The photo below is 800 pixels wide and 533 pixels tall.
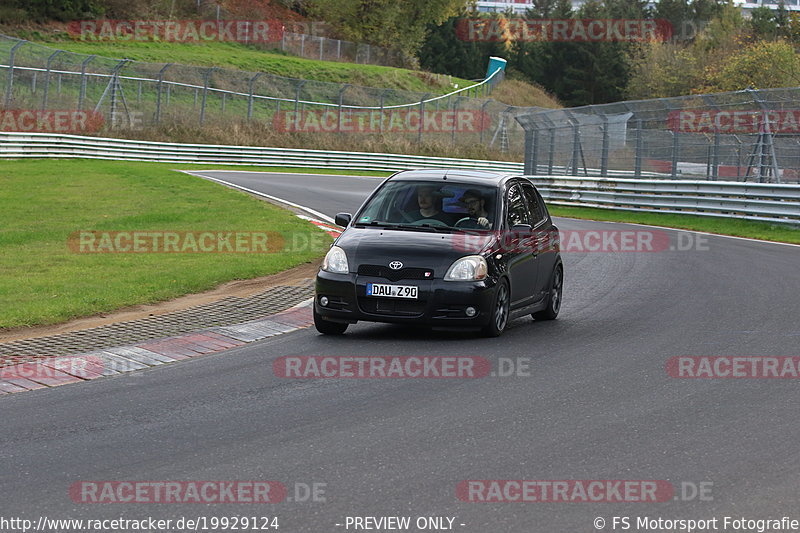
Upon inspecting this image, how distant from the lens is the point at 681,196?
2767 centimetres

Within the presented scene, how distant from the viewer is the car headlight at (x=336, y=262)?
10352 millimetres

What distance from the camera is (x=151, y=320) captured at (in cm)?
1098

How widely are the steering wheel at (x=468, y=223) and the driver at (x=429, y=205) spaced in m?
0.09

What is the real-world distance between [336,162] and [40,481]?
4324 cm

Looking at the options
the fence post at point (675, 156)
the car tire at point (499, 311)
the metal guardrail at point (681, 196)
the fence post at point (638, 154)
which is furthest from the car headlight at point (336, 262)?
the fence post at point (638, 154)

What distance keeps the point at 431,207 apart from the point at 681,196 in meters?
17.8

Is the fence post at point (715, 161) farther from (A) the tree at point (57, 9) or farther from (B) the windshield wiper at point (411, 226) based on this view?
(A) the tree at point (57, 9)

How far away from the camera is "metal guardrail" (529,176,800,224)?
24422 mm

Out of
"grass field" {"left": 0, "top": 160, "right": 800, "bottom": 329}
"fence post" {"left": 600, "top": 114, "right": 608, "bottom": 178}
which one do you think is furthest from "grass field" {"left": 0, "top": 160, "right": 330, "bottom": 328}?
"fence post" {"left": 600, "top": 114, "right": 608, "bottom": 178}

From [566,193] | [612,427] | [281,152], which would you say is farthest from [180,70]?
[612,427]

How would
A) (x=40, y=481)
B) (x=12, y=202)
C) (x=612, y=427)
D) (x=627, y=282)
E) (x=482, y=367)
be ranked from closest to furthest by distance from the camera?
(x=40, y=481) → (x=612, y=427) → (x=482, y=367) → (x=627, y=282) → (x=12, y=202)

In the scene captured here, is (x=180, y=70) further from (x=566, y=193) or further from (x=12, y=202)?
(x=12, y=202)

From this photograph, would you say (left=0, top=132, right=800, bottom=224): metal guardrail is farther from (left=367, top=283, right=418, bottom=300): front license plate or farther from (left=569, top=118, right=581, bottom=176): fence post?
(left=367, top=283, right=418, bottom=300): front license plate

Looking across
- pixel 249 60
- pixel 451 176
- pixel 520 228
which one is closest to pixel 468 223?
pixel 520 228
